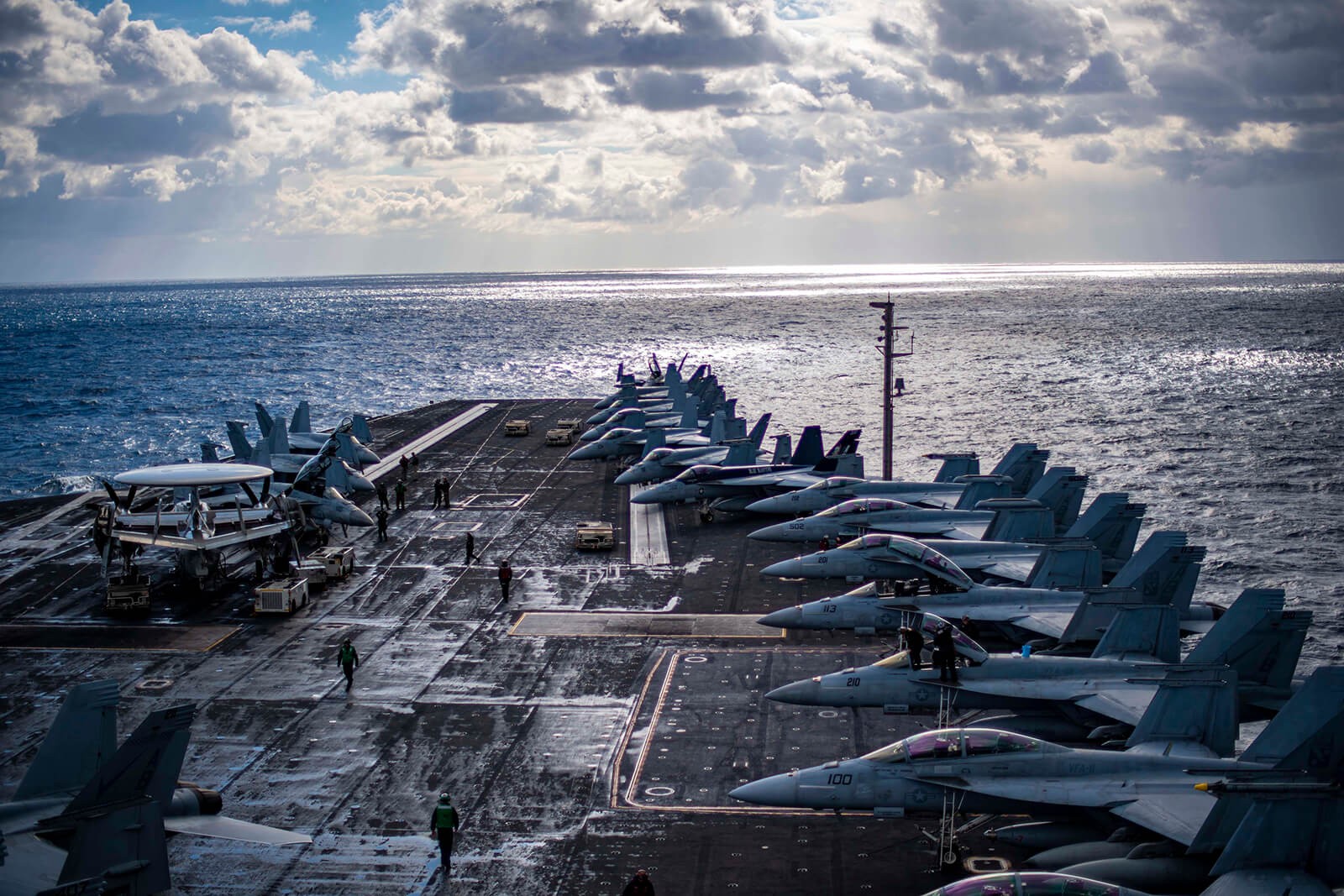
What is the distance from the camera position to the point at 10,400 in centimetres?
13975

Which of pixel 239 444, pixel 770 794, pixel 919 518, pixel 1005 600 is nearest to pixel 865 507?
pixel 919 518

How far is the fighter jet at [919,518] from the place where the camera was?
4622 cm

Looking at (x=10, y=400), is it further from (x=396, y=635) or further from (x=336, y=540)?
(x=396, y=635)

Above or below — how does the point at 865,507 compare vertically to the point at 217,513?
below

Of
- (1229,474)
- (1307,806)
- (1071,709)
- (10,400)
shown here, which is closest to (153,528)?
(1071,709)

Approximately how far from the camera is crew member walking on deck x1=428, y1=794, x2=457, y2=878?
76.4 ft

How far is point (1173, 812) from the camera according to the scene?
69.1ft

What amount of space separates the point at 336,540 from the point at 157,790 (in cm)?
3639

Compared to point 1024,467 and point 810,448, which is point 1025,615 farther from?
point 810,448

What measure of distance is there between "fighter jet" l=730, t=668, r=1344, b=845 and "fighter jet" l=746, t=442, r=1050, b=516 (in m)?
27.3

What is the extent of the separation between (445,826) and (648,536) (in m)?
32.5

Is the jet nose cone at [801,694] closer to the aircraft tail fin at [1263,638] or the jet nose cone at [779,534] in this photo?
the aircraft tail fin at [1263,638]

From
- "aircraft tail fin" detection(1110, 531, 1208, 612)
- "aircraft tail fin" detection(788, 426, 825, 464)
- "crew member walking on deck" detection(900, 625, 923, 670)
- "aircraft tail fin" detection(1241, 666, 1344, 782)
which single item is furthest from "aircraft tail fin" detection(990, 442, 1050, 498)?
"aircraft tail fin" detection(1241, 666, 1344, 782)

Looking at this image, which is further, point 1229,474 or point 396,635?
point 1229,474
